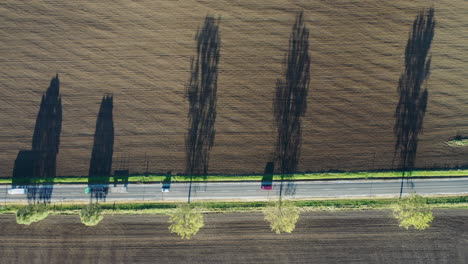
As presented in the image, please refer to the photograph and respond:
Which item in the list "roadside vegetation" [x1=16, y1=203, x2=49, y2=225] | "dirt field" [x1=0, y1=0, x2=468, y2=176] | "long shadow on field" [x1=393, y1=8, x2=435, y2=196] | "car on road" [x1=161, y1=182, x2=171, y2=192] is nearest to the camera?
"roadside vegetation" [x1=16, y1=203, x2=49, y2=225]

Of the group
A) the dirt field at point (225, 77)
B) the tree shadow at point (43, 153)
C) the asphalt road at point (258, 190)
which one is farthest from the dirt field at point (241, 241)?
the dirt field at point (225, 77)

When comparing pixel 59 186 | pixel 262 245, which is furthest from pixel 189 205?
pixel 59 186

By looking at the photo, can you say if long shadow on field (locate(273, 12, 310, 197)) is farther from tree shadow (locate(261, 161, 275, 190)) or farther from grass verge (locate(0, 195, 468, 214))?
grass verge (locate(0, 195, 468, 214))

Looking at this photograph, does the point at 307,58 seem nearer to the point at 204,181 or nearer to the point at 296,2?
the point at 296,2

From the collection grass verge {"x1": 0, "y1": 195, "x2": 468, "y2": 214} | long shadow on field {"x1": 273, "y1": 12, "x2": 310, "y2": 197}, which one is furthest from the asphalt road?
long shadow on field {"x1": 273, "y1": 12, "x2": 310, "y2": 197}

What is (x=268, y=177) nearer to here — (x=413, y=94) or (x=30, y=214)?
(x=413, y=94)
